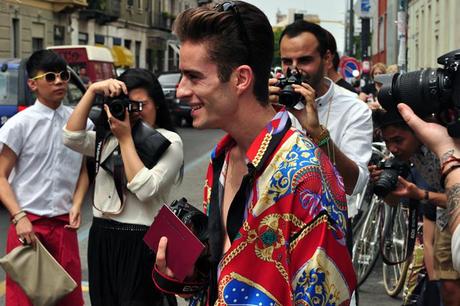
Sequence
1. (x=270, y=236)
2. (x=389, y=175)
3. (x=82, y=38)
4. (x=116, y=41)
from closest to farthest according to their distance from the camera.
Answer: (x=270, y=236) → (x=389, y=175) → (x=82, y=38) → (x=116, y=41)

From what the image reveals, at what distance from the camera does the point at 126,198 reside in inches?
157

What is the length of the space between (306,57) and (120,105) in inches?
37.9

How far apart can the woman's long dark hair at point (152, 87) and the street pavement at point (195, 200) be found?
0.74m

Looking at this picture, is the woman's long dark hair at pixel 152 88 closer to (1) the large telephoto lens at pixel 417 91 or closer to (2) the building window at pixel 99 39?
(1) the large telephoto lens at pixel 417 91

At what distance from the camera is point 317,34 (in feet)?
13.8

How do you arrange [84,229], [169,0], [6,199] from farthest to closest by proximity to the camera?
[169,0], [84,229], [6,199]

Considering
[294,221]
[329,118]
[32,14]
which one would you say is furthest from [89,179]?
[32,14]

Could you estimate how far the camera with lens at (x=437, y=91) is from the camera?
8.25 ft

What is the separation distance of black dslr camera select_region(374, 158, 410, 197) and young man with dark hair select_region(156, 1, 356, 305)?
1698 mm

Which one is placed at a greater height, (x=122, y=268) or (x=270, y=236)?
(x=270, y=236)

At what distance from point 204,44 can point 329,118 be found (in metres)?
1.94

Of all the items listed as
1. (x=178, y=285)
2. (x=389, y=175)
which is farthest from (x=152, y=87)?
(x=178, y=285)

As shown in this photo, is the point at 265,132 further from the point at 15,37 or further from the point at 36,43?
the point at 36,43

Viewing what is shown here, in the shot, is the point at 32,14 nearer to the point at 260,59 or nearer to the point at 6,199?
the point at 6,199
